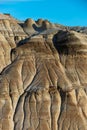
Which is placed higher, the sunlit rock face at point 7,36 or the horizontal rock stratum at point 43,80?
→ the sunlit rock face at point 7,36

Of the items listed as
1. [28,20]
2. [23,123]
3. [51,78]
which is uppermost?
[28,20]

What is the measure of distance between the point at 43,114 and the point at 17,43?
14.4 m

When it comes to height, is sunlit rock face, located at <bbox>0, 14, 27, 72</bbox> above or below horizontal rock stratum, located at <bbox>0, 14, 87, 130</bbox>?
above

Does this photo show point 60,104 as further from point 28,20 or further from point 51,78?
point 28,20

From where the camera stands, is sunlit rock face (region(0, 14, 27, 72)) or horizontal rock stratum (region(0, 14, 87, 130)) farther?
sunlit rock face (region(0, 14, 27, 72))

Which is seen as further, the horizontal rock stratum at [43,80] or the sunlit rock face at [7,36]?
the sunlit rock face at [7,36]

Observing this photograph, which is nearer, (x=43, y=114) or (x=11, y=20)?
(x=43, y=114)

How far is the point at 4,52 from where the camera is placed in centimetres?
Answer: 7812

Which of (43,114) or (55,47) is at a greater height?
(55,47)

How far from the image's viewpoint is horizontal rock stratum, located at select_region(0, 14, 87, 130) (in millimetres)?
69500

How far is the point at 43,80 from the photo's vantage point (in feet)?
240

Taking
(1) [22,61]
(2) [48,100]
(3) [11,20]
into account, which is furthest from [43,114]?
(3) [11,20]

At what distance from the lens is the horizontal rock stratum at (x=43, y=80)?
69500 millimetres

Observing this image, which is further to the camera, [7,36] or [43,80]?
[7,36]
